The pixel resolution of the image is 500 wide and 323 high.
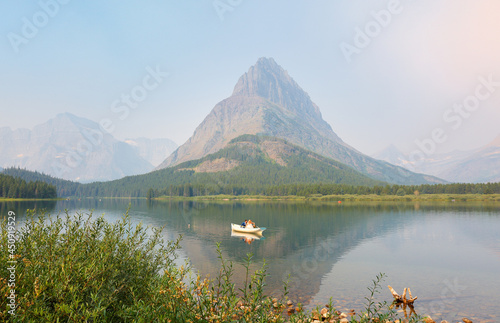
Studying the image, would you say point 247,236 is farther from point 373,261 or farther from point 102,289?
point 102,289

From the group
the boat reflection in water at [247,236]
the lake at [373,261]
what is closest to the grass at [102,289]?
the lake at [373,261]

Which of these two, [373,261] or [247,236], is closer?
[373,261]

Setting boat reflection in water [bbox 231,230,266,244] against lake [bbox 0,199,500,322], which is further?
boat reflection in water [bbox 231,230,266,244]

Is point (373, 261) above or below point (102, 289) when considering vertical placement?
below

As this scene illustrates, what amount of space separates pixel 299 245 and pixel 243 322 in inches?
1938

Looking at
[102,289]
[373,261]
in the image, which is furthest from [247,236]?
[102,289]

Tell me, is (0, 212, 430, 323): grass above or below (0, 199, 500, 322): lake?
above

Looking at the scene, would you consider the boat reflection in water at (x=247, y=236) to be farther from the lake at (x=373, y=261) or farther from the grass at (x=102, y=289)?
the grass at (x=102, y=289)

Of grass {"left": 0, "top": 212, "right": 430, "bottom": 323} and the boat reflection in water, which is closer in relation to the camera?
grass {"left": 0, "top": 212, "right": 430, "bottom": 323}

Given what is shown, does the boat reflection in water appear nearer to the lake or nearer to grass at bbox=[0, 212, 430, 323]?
the lake

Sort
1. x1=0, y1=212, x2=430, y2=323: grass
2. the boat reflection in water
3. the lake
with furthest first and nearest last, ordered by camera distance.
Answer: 1. the boat reflection in water
2. the lake
3. x1=0, y1=212, x2=430, y2=323: grass

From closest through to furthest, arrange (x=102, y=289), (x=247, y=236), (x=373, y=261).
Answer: (x=102, y=289)
(x=373, y=261)
(x=247, y=236)

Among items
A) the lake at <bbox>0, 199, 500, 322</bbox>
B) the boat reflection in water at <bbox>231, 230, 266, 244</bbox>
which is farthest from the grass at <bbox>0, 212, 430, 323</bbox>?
the boat reflection in water at <bbox>231, 230, 266, 244</bbox>

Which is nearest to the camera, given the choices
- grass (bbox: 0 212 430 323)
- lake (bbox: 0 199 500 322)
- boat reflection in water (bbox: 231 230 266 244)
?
grass (bbox: 0 212 430 323)
